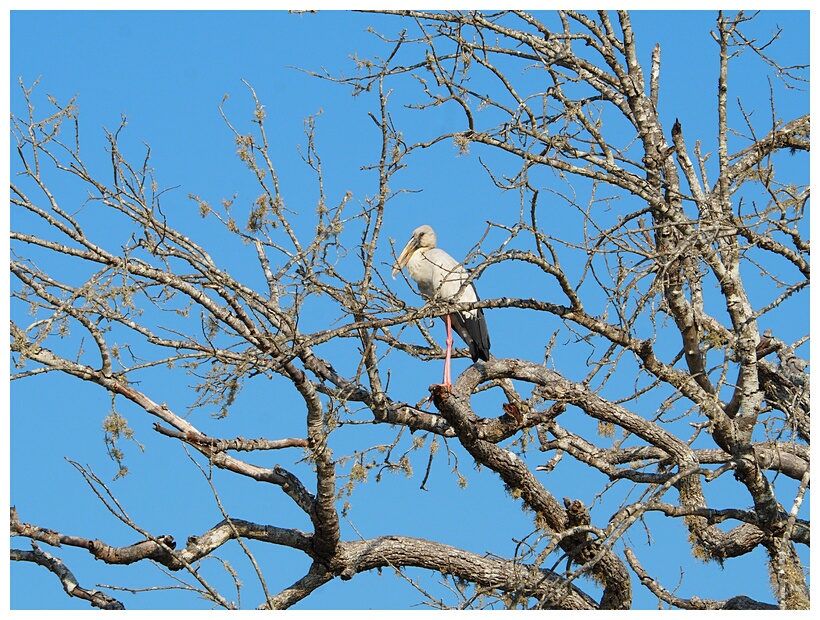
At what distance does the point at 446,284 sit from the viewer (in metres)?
9.26

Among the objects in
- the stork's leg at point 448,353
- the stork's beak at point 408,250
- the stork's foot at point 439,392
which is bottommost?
the stork's foot at point 439,392

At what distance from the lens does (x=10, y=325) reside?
5.69 meters

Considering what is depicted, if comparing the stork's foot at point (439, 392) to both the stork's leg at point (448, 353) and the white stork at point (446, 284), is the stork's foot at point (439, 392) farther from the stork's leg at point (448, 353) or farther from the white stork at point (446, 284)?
the stork's leg at point (448, 353)

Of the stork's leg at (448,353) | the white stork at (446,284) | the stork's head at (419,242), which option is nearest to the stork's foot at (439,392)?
the white stork at (446,284)

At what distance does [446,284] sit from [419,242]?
99 cm

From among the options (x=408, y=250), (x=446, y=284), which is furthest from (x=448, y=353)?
(x=408, y=250)

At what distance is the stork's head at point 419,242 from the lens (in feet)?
32.7

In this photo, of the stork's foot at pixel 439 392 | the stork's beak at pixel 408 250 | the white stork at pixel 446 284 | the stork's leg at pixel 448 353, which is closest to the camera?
the stork's foot at pixel 439 392

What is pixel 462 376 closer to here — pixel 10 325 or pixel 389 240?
pixel 389 240

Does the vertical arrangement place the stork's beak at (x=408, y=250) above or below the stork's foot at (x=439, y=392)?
above

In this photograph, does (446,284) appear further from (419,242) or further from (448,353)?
(448,353)

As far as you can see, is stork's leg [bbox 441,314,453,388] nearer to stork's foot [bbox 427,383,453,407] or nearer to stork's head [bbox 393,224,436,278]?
stork's foot [bbox 427,383,453,407]

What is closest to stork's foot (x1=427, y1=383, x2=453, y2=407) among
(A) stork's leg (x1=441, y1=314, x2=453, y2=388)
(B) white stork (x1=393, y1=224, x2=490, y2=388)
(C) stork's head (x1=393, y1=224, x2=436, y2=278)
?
(B) white stork (x1=393, y1=224, x2=490, y2=388)

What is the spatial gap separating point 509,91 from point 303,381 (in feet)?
8.07
